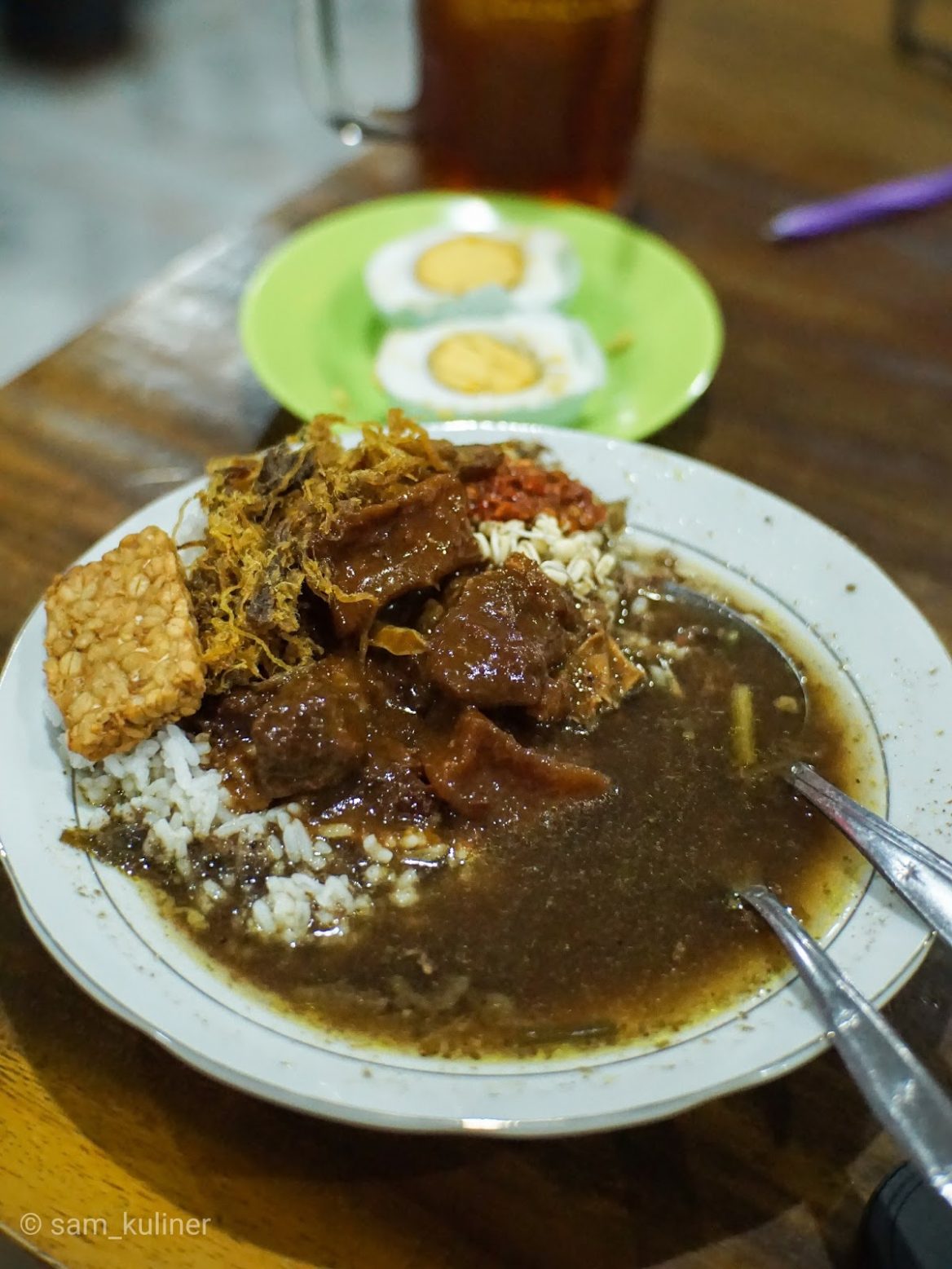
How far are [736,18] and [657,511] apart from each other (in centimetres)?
294

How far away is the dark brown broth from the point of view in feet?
4.58

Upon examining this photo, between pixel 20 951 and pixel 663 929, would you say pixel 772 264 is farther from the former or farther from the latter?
pixel 20 951

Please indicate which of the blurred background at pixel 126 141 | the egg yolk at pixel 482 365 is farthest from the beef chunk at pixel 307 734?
the blurred background at pixel 126 141

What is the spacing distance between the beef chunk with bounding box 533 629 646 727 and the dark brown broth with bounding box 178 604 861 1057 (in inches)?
1.6

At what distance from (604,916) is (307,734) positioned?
1.64ft

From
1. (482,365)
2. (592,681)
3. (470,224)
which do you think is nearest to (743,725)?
(592,681)

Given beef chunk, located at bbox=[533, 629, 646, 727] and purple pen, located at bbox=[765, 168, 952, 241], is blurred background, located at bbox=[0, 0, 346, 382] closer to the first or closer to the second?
purple pen, located at bbox=[765, 168, 952, 241]

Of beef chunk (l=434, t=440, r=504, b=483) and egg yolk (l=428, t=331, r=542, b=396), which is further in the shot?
egg yolk (l=428, t=331, r=542, b=396)

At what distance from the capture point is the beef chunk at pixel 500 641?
1.70 meters

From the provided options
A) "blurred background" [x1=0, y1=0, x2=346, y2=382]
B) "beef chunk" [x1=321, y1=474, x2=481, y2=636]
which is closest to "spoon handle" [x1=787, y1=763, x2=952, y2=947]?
"beef chunk" [x1=321, y1=474, x2=481, y2=636]

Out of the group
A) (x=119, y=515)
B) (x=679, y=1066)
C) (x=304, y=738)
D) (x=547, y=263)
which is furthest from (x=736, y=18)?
Answer: (x=679, y=1066)

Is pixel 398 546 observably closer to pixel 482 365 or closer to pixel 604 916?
pixel 604 916

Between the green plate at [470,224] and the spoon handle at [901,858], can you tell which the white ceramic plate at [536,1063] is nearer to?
the spoon handle at [901,858]

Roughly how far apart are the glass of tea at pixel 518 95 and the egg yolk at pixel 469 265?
36 cm
